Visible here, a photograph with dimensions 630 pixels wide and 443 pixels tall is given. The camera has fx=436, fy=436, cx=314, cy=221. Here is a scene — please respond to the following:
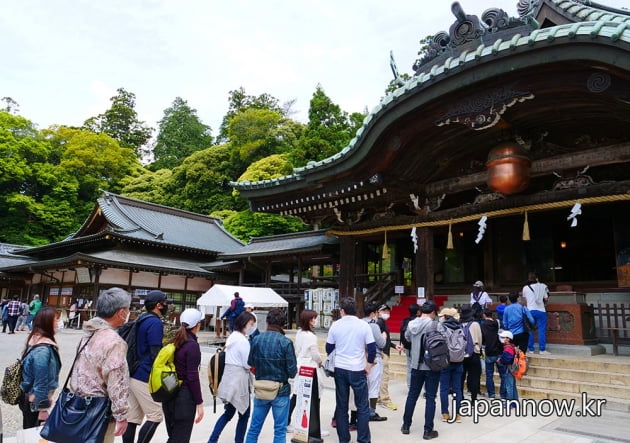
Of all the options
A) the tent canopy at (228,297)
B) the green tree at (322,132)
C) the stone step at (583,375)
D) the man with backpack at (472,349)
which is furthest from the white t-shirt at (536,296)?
the green tree at (322,132)

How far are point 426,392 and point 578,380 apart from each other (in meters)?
3.67

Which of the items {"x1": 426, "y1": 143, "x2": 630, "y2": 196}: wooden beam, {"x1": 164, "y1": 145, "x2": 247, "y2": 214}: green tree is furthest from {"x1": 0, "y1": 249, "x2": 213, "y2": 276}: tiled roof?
{"x1": 426, "y1": 143, "x2": 630, "y2": 196}: wooden beam

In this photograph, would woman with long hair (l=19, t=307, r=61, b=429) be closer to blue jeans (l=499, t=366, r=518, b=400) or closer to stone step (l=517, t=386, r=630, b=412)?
blue jeans (l=499, t=366, r=518, b=400)

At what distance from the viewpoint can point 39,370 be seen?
11.9ft

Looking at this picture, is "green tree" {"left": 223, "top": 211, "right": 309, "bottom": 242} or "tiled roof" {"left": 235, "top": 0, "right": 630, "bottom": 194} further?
"green tree" {"left": 223, "top": 211, "right": 309, "bottom": 242}

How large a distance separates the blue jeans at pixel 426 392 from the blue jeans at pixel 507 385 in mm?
2034

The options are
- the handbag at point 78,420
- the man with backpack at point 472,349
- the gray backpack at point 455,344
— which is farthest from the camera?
the man with backpack at point 472,349

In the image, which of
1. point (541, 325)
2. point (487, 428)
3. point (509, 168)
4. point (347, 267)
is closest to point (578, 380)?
point (541, 325)

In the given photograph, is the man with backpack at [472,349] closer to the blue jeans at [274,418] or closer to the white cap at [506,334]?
the white cap at [506,334]

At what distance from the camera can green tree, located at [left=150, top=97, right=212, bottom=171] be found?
49.9 meters

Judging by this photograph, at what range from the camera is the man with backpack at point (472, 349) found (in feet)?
20.9

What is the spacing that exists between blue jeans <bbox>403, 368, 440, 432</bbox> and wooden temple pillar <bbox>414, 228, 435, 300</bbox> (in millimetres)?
5629

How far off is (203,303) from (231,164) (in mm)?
27686

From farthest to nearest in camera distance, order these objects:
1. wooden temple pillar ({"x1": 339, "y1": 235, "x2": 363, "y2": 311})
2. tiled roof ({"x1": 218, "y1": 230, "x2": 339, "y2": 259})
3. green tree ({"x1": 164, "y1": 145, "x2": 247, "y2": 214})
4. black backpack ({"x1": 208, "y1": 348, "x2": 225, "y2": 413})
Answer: green tree ({"x1": 164, "y1": 145, "x2": 247, "y2": 214})
tiled roof ({"x1": 218, "y1": 230, "x2": 339, "y2": 259})
wooden temple pillar ({"x1": 339, "y1": 235, "x2": 363, "y2": 311})
black backpack ({"x1": 208, "y1": 348, "x2": 225, "y2": 413})
